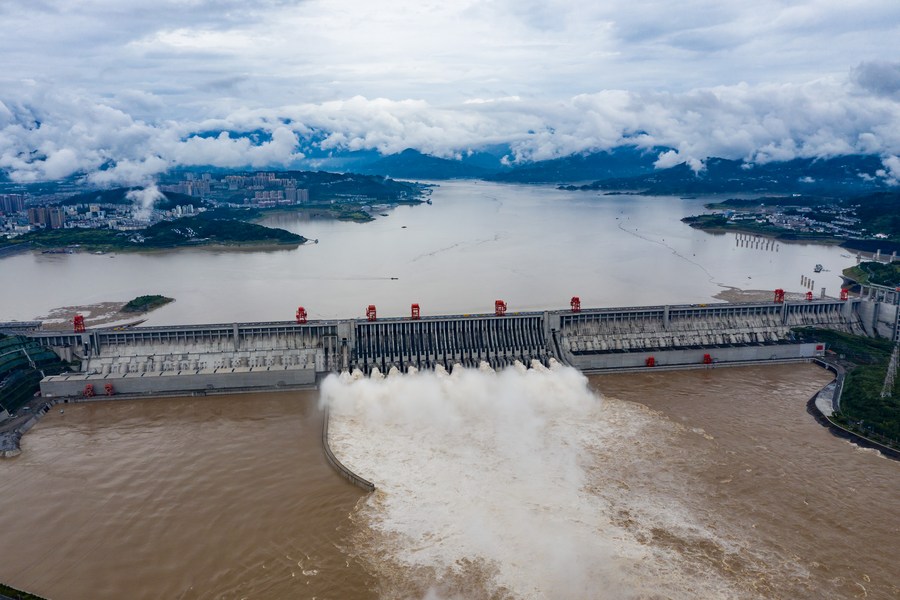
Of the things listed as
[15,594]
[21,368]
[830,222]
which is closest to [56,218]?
[21,368]

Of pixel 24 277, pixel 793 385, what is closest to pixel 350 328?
pixel 793 385

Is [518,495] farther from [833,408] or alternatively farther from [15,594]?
[833,408]

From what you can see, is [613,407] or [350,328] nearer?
[613,407]

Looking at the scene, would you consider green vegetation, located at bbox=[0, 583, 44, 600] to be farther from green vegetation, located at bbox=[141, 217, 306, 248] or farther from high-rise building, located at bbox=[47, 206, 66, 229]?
high-rise building, located at bbox=[47, 206, 66, 229]

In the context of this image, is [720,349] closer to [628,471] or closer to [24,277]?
[628,471]

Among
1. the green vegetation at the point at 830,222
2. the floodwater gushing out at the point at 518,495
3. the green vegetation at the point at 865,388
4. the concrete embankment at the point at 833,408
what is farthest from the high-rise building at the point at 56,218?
the concrete embankment at the point at 833,408

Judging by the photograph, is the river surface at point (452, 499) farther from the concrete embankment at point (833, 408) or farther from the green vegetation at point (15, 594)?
the green vegetation at point (15, 594)
